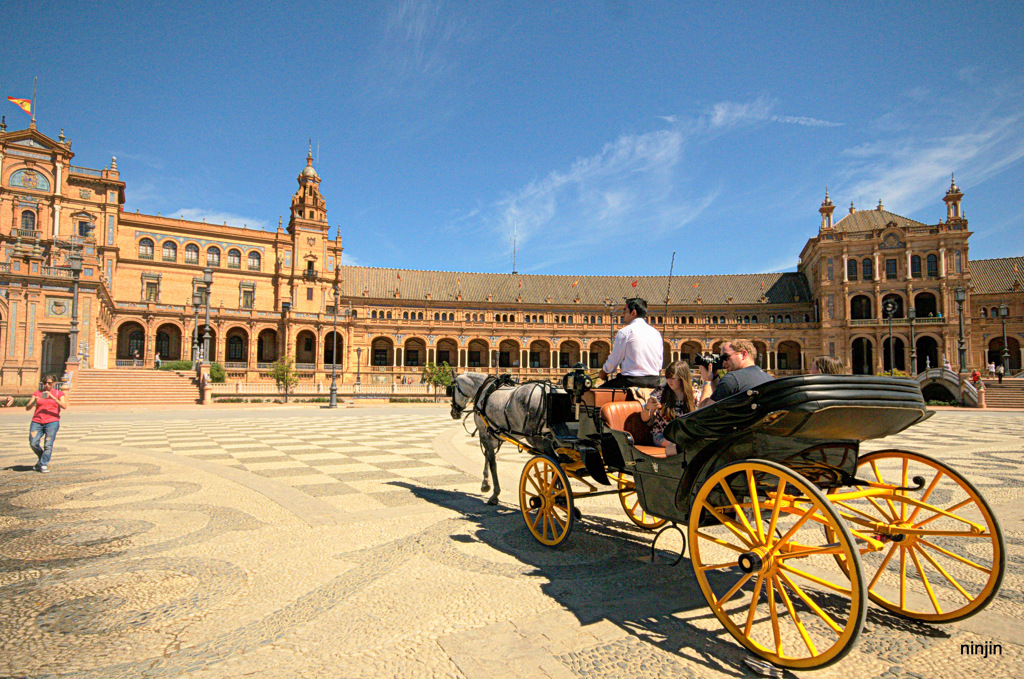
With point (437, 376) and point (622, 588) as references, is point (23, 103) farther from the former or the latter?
point (622, 588)

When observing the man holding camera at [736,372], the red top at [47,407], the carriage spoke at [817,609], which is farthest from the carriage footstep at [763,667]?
the red top at [47,407]

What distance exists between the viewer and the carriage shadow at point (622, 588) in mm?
3227

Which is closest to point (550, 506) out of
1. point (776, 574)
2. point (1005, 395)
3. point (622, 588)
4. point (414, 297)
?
point (622, 588)

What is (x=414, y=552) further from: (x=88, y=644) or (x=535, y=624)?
(x=88, y=644)

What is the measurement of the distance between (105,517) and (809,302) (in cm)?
7379

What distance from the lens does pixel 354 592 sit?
4.10m

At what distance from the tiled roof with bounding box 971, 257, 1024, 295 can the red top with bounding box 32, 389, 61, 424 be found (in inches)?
3180

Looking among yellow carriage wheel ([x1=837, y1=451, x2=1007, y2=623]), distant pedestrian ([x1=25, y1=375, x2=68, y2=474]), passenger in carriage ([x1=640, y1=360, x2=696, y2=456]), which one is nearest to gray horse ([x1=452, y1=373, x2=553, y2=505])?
passenger in carriage ([x1=640, y1=360, x2=696, y2=456])

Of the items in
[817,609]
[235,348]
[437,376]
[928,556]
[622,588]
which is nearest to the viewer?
[817,609]

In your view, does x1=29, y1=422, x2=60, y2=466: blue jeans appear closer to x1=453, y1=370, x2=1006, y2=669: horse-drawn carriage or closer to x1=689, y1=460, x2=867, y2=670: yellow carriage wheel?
x1=453, y1=370, x2=1006, y2=669: horse-drawn carriage

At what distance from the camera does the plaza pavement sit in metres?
3.06

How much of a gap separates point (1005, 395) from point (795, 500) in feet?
143

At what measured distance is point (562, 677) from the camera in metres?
2.90

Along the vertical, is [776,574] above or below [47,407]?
below
